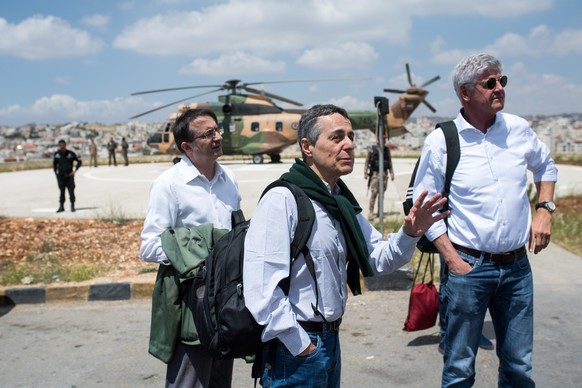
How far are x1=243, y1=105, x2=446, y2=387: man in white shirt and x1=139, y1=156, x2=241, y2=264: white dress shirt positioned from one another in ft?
3.19

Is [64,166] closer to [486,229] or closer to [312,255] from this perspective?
[486,229]

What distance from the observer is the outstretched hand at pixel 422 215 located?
7.83 feet

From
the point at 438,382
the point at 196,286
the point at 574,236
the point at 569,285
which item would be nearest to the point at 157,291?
the point at 196,286

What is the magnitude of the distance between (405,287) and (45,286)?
4036mm

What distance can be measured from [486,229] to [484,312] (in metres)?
0.44

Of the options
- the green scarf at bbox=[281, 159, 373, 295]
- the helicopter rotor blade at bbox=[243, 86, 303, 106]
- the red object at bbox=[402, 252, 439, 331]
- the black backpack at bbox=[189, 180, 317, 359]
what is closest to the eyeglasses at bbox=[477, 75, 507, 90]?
the green scarf at bbox=[281, 159, 373, 295]

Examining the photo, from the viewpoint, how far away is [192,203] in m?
3.29

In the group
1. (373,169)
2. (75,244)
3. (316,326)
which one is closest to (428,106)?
(373,169)

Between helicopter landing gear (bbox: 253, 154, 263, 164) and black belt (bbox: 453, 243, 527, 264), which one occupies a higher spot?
black belt (bbox: 453, 243, 527, 264)

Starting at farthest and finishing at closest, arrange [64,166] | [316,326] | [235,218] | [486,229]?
[64,166] < [235,218] < [486,229] < [316,326]

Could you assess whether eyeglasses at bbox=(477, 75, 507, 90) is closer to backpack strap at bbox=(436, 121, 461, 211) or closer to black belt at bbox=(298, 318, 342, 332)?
backpack strap at bbox=(436, 121, 461, 211)

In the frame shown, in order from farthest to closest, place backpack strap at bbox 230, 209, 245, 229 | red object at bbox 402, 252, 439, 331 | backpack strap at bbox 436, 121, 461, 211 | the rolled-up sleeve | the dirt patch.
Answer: the dirt patch < red object at bbox 402, 252, 439, 331 < backpack strap at bbox 230, 209, 245, 229 < backpack strap at bbox 436, 121, 461, 211 < the rolled-up sleeve

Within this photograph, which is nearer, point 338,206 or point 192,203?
point 338,206

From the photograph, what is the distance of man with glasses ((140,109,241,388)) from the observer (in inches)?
123
